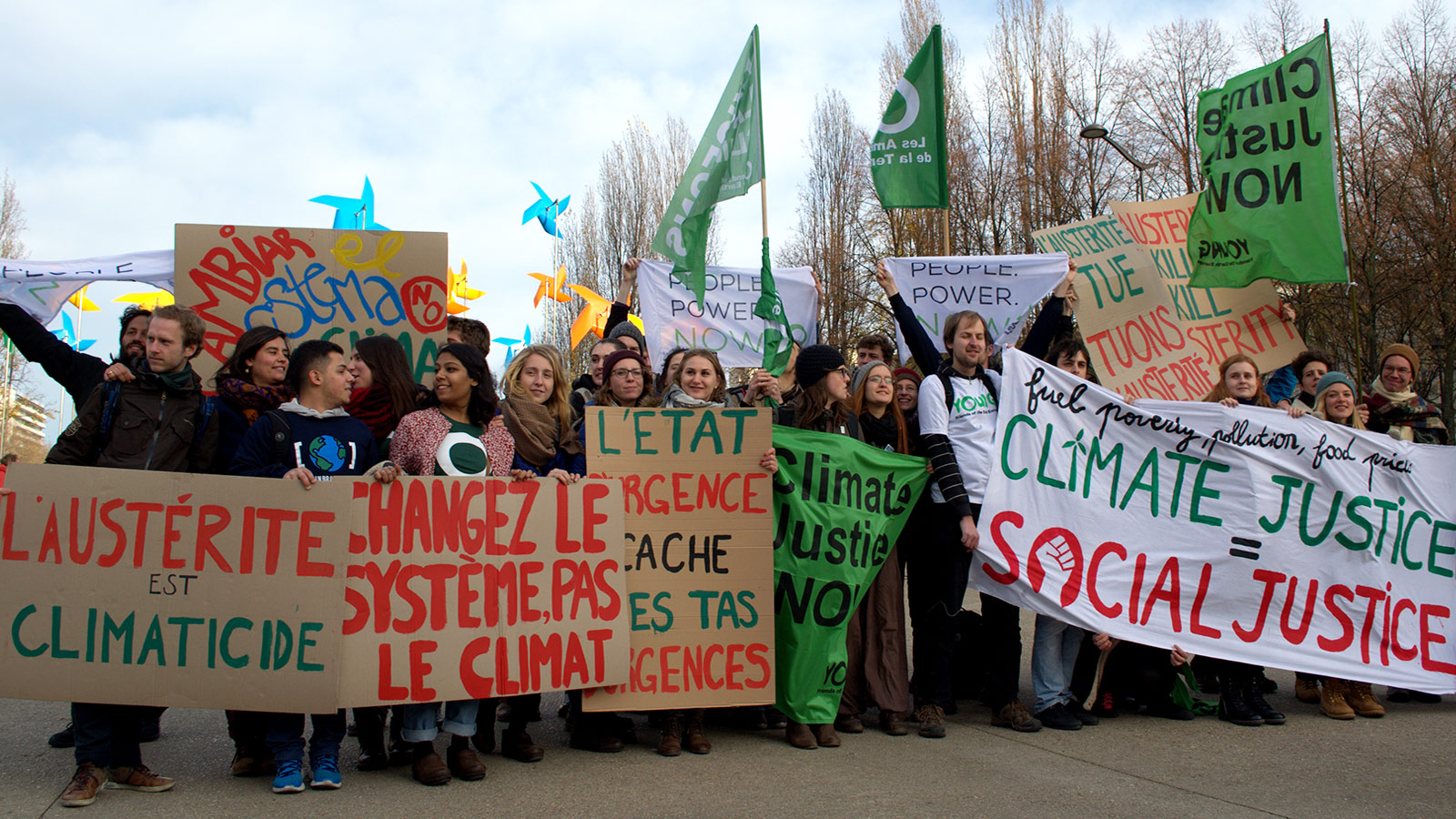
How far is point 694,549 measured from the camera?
465cm

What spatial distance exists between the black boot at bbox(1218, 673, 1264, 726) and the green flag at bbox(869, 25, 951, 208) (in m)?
3.65

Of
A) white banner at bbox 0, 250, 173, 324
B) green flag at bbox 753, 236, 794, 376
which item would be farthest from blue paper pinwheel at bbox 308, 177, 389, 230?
green flag at bbox 753, 236, 794, 376

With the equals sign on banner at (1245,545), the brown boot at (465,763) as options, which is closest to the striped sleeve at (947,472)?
the equals sign on banner at (1245,545)

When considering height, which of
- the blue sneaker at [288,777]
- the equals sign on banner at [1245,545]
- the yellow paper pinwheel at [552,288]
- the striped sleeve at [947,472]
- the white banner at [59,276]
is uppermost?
the yellow paper pinwheel at [552,288]

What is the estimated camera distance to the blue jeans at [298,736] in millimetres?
3930

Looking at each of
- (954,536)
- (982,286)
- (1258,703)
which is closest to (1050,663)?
(954,536)

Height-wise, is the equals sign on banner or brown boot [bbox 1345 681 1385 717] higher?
the equals sign on banner

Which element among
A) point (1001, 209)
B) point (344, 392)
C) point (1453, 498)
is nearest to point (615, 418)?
point (344, 392)

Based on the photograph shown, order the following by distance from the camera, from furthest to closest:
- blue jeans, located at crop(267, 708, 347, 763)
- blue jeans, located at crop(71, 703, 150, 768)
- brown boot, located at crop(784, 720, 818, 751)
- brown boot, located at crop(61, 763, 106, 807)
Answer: brown boot, located at crop(784, 720, 818, 751) → blue jeans, located at crop(267, 708, 347, 763) → blue jeans, located at crop(71, 703, 150, 768) → brown boot, located at crop(61, 763, 106, 807)

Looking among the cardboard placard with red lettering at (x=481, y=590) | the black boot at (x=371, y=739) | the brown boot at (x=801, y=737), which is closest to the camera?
the cardboard placard with red lettering at (x=481, y=590)

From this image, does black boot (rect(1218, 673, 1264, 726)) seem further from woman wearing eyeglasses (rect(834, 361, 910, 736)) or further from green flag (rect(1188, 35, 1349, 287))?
green flag (rect(1188, 35, 1349, 287))

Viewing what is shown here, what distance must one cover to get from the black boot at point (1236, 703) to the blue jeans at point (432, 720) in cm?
369

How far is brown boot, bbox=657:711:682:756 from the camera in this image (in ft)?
14.7

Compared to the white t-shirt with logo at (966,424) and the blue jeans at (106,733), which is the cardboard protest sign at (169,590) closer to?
the blue jeans at (106,733)
